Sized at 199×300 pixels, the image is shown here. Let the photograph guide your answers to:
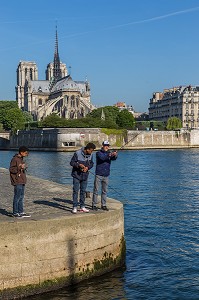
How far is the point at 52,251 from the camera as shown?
1138 centimetres

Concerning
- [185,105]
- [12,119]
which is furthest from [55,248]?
[185,105]

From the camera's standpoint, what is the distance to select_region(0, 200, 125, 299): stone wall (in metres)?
10.9

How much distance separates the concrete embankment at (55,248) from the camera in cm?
1095

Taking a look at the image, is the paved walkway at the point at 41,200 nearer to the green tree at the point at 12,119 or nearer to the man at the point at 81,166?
the man at the point at 81,166

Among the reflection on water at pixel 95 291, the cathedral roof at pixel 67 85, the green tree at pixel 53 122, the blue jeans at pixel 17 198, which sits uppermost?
the cathedral roof at pixel 67 85

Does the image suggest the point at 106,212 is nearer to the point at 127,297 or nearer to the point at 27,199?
the point at 127,297

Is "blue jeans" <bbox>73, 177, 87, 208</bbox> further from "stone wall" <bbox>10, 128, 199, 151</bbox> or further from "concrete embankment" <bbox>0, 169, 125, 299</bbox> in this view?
"stone wall" <bbox>10, 128, 199, 151</bbox>

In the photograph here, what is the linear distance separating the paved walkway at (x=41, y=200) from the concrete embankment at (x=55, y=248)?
3 centimetres

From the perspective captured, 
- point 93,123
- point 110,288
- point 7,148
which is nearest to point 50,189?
point 110,288

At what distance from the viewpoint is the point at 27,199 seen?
1596 centimetres

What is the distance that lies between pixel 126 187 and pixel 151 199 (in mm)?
6011

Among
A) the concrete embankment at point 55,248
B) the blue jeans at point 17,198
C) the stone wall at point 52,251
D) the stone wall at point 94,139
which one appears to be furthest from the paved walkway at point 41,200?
the stone wall at point 94,139

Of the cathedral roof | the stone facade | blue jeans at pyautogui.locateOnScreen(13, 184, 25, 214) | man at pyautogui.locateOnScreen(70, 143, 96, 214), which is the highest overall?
the cathedral roof

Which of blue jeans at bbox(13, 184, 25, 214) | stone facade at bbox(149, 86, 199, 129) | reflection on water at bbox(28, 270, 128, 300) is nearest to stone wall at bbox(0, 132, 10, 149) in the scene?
stone facade at bbox(149, 86, 199, 129)
